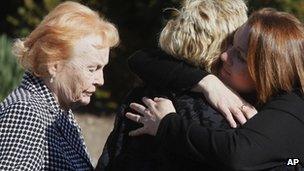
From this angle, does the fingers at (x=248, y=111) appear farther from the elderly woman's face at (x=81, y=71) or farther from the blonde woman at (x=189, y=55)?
the elderly woman's face at (x=81, y=71)

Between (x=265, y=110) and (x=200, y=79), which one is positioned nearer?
(x=265, y=110)

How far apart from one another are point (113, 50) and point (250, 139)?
6.64 meters

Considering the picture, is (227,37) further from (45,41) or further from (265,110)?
(45,41)

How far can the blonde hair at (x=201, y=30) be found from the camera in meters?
2.93

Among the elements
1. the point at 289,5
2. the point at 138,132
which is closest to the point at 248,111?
→ the point at 138,132

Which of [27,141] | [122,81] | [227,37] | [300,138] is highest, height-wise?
[227,37]

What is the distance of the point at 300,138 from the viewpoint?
2.80 m

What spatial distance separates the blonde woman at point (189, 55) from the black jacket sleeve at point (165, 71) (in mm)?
18

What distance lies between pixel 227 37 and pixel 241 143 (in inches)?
19.4

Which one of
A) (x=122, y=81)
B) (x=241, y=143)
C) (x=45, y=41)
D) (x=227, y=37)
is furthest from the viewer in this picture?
(x=122, y=81)

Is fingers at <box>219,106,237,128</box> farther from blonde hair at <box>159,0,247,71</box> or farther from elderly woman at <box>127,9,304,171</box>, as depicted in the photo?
blonde hair at <box>159,0,247,71</box>

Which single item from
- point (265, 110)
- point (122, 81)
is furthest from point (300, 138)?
point (122, 81)

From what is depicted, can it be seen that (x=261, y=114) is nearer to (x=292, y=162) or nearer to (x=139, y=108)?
(x=292, y=162)

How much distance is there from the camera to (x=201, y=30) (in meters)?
2.93
